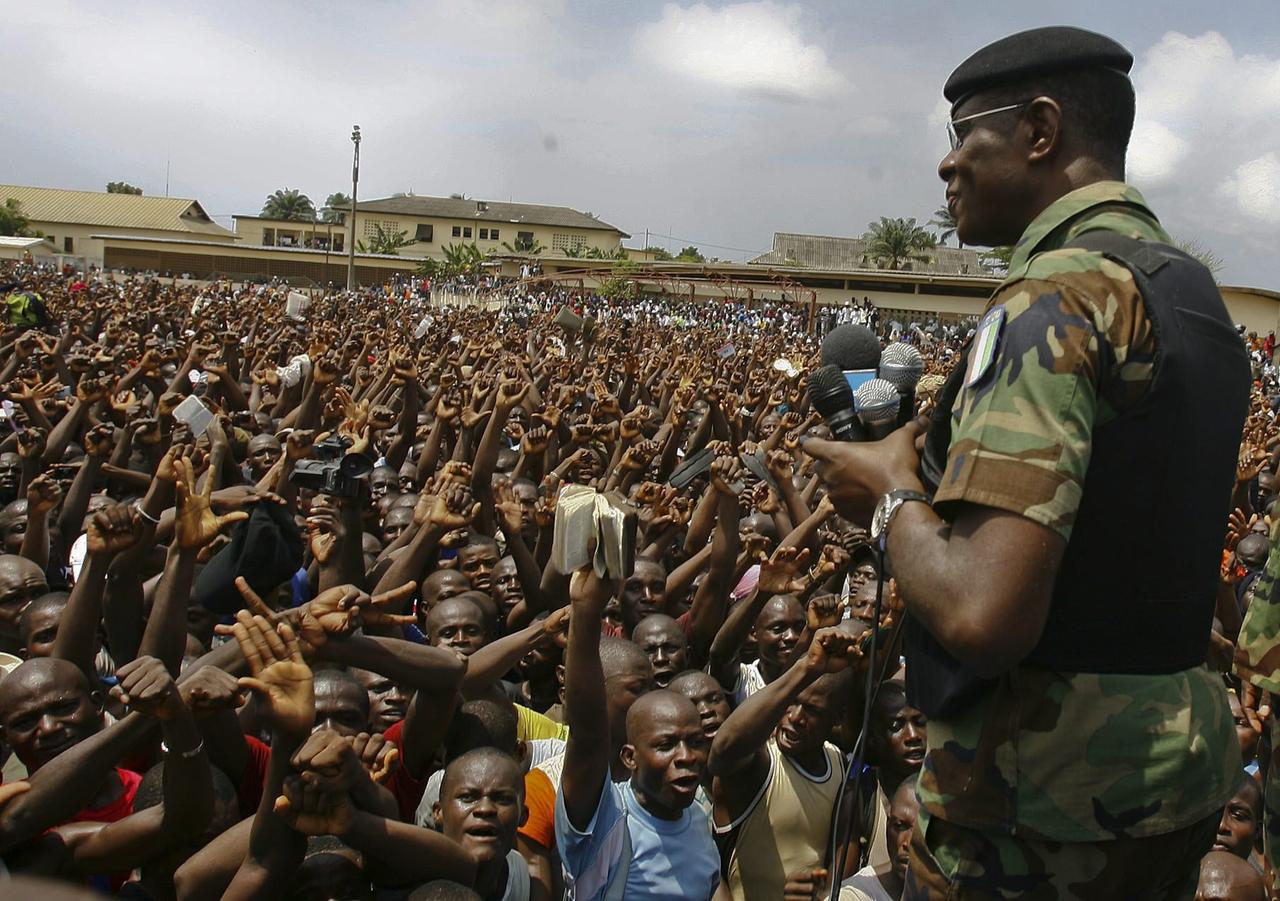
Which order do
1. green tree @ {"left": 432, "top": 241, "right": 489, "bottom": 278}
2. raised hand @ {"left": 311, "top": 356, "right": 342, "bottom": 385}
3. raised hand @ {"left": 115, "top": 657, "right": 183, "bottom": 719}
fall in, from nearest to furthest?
raised hand @ {"left": 115, "top": 657, "right": 183, "bottom": 719} < raised hand @ {"left": 311, "top": 356, "right": 342, "bottom": 385} < green tree @ {"left": 432, "top": 241, "right": 489, "bottom": 278}

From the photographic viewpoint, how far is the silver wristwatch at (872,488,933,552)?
4.72 ft

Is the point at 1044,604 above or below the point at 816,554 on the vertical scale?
above

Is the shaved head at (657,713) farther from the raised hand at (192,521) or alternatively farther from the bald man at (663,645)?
the raised hand at (192,521)

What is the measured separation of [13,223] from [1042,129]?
6248 cm

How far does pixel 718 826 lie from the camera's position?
3523mm

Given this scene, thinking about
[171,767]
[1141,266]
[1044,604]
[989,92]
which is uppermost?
[989,92]

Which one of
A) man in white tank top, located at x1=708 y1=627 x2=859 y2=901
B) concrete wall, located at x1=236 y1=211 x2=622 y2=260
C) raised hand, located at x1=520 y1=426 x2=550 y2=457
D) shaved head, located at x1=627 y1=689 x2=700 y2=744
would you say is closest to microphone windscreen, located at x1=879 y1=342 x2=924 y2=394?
man in white tank top, located at x1=708 y1=627 x2=859 y2=901

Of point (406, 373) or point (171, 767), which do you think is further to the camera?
point (406, 373)

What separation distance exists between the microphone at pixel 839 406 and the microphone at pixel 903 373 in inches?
2.9

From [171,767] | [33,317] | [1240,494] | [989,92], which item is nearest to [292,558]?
[171,767]

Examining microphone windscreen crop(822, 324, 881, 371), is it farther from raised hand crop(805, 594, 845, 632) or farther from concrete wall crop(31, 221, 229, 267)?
concrete wall crop(31, 221, 229, 267)

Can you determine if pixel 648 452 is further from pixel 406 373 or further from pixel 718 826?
pixel 718 826

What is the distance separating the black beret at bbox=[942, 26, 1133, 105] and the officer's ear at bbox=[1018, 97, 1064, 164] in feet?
0.13

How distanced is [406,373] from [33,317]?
7.32 m
